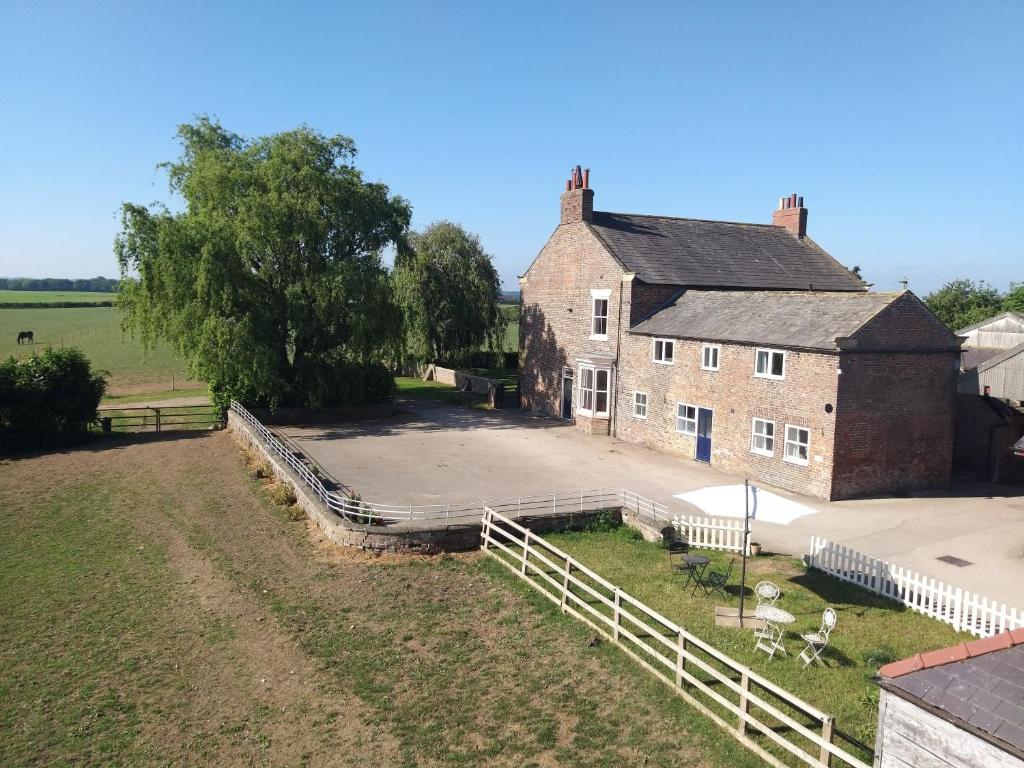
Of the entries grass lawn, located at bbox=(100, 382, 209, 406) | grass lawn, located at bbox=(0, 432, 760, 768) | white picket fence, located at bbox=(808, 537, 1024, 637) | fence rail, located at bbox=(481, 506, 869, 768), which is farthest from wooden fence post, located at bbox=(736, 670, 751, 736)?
grass lawn, located at bbox=(100, 382, 209, 406)

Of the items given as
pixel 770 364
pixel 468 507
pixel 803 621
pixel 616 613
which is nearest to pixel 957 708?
pixel 616 613

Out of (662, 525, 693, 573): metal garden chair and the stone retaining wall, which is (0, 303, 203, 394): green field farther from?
(662, 525, 693, 573): metal garden chair

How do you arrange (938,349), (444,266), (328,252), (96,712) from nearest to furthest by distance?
(96,712) < (938,349) < (328,252) < (444,266)

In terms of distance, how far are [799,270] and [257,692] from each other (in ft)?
101

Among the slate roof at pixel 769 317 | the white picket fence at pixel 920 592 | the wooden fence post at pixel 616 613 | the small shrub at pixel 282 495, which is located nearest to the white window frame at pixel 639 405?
the slate roof at pixel 769 317

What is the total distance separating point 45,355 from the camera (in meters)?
30.6

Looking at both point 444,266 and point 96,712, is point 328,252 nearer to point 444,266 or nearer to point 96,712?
point 444,266

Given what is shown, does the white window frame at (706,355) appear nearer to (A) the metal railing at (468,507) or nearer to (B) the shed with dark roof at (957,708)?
(A) the metal railing at (468,507)

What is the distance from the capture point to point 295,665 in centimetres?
1195

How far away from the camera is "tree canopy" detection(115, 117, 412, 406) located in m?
30.4

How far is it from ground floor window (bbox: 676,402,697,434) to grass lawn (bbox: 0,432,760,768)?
12.7 m

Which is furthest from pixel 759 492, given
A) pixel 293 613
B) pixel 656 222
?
pixel 656 222

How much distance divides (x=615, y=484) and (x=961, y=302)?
56.7 meters

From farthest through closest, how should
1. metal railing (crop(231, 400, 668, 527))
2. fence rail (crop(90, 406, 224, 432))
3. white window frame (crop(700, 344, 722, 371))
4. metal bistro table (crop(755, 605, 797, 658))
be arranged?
fence rail (crop(90, 406, 224, 432))
white window frame (crop(700, 344, 722, 371))
metal railing (crop(231, 400, 668, 527))
metal bistro table (crop(755, 605, 797, 658))
